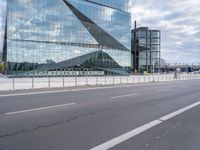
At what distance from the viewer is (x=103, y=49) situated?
72000mm

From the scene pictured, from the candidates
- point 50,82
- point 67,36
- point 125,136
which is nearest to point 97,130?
point 125,136

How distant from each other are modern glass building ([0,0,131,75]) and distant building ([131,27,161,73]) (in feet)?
97.7

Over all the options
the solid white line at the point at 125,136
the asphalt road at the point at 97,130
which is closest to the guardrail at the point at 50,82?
the asphalt road at the point at 97,130

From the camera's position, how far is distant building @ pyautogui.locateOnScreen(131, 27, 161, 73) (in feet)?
357

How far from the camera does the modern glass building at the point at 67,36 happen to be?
180 feet

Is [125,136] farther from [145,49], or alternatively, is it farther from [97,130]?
[145,49]

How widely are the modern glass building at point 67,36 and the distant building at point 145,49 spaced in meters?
29.8

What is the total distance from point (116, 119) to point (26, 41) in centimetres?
5155

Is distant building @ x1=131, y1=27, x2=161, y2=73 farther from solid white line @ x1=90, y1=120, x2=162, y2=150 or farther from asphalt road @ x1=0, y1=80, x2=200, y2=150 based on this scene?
solid white line @ x1=90, y1=120, x2=162, y2=150

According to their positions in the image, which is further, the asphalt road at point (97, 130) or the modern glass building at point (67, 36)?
the modern glass building at point (67, 36)

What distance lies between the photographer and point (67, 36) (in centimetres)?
6544

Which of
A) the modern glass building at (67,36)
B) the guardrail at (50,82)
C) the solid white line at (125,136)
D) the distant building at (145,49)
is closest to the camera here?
the solid white line at (125,136)

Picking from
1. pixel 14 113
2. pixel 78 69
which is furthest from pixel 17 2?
pixel 14 113

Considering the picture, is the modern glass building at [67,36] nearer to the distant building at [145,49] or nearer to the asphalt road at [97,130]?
the distant building at [145,49]
